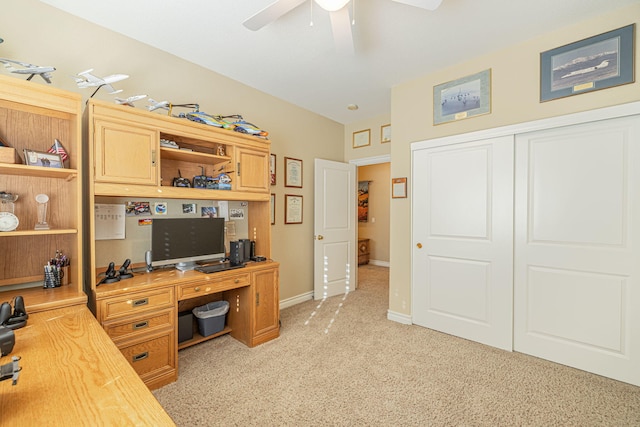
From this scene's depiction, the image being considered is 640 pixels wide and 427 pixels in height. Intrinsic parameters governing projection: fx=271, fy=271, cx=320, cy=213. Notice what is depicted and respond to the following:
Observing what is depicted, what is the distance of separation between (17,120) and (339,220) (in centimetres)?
348

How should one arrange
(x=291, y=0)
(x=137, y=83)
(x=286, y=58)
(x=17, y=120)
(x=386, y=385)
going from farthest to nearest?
(x=286, y=58)
(x=137, y=83)
(x=386, y=385)
(x=17, y=120)
(x=291, y=0)

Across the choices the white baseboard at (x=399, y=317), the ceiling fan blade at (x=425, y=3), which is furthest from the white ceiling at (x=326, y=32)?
the white baseboard at (x=399, y=317)

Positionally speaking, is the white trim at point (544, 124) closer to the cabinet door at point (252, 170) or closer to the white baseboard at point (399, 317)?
the cabinet door at point (252, 170)

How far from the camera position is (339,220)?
4285 millimetres

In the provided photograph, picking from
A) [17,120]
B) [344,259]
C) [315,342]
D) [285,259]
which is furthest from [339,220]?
[17,120]

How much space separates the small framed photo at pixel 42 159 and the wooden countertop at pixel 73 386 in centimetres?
100

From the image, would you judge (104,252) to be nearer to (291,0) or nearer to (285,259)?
(285,259)

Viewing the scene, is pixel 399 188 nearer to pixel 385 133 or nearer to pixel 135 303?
pixel 385 133

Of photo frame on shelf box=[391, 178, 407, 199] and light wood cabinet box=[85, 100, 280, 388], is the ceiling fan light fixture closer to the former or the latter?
light wood cabinet box=[85, 100, 280, 388]

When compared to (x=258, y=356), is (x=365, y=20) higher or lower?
higher

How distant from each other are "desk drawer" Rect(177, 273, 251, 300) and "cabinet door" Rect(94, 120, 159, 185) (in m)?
0.87

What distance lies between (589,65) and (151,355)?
4.02 metres

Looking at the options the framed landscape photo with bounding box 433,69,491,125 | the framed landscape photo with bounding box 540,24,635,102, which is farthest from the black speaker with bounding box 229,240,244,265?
the framed landscape photo with bounding box 540,24,635,102

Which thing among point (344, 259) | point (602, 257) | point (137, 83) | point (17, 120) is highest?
point (137, 83)
